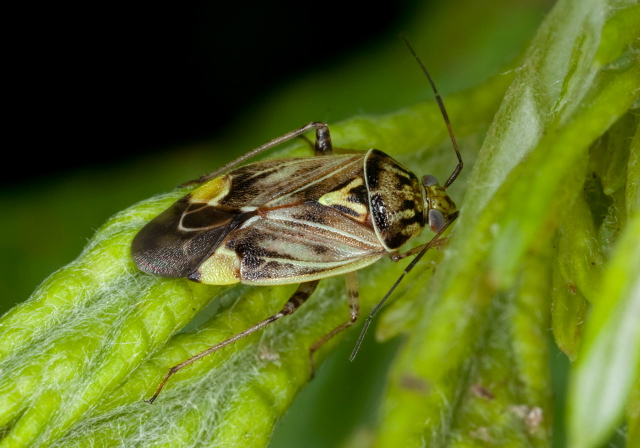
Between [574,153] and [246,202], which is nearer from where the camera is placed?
[574,153]

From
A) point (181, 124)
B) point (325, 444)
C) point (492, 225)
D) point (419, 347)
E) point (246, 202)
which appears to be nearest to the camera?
point (419, 347)

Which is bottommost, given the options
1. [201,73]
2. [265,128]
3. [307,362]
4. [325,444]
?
[325,444]

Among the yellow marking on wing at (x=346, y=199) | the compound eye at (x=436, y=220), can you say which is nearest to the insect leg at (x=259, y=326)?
the yellow marking on wing at (x=346, y=199)

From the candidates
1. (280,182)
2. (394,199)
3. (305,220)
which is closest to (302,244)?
(305,220)

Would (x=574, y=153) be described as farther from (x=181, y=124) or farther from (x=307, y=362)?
(x=181, y=124)

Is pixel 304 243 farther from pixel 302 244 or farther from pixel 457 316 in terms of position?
pixel 457 316

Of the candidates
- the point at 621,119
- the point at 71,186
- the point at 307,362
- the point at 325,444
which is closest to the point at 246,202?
the point at 307,362


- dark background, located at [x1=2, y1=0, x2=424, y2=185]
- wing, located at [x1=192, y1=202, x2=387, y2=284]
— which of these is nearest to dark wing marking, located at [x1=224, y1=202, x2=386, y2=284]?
wing, located at [x1=192, y1=202, x2=387, y2=284]

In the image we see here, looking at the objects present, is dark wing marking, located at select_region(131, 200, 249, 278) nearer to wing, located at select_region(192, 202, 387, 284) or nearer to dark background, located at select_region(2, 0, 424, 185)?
wing, located at select_region(192, 202, 387, 284)

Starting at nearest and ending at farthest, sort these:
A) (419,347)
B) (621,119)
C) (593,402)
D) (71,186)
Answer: (593,402), (419,347), (621,119), (71,186)
